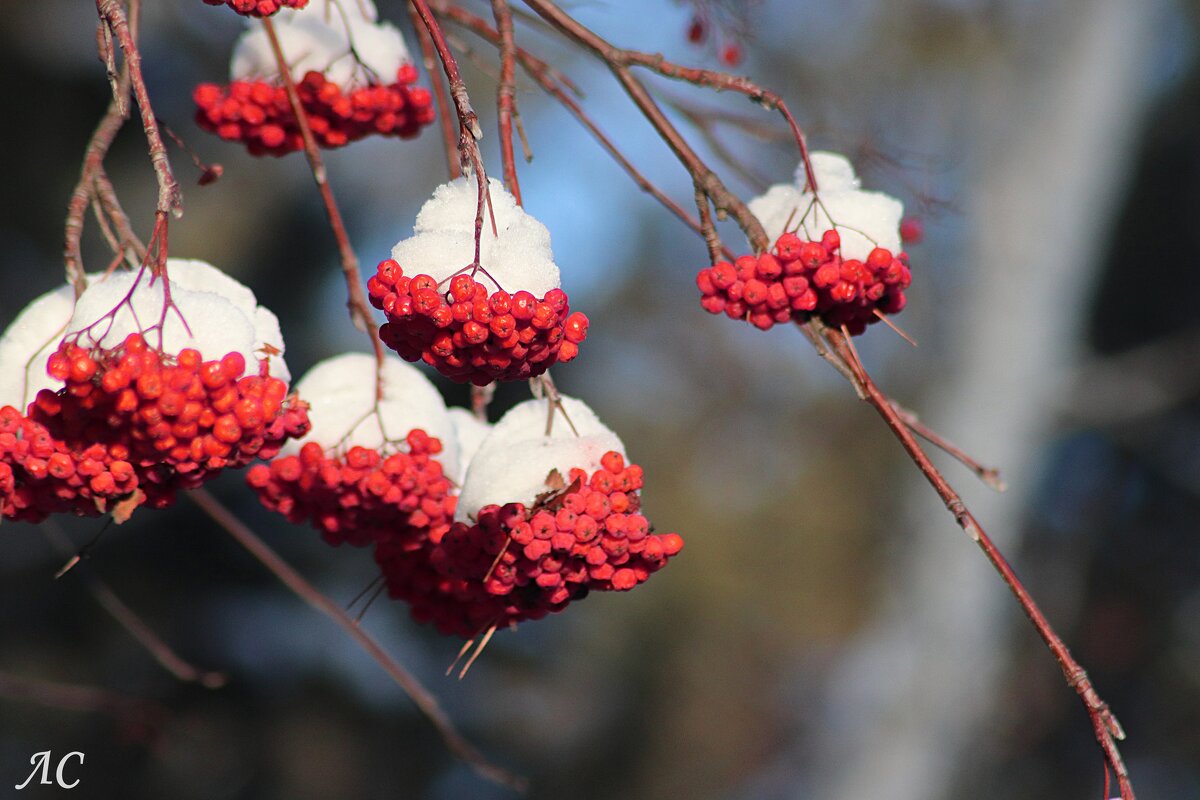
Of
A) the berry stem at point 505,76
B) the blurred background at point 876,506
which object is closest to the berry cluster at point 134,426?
the berry stem at point 505,76

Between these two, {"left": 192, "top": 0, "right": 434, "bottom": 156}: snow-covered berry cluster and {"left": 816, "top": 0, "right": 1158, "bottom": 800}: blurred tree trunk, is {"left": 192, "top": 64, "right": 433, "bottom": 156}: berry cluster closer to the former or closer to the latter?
{"left": 192, "top": 0, "right": 434, "bottom": 156}: snow-covered berry cluster

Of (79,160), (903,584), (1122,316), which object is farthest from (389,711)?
(1122,316)

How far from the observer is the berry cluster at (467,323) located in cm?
108

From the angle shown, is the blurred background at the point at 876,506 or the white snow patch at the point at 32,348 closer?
the white snow patch at the point at 32,348

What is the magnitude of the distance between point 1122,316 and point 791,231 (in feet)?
25.6

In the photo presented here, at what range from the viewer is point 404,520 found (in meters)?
1.55

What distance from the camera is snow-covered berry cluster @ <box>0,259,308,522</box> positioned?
111 cm

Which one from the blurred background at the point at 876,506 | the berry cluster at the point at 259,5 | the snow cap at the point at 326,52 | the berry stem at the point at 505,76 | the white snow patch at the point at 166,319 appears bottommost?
the white snow patch at the point at 166,319

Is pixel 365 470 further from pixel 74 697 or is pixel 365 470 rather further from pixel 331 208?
pixel 74 697

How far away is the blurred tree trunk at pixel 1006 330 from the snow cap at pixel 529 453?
16.8 feet

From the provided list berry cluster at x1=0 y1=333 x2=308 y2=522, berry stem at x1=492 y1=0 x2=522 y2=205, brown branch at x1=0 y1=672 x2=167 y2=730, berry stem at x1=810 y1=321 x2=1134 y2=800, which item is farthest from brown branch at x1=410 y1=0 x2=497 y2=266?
brown branch at x1=0 y1=672 x2=167 y2=730

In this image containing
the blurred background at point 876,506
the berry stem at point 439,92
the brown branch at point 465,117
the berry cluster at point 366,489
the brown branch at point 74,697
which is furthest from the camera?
the blurred background at point 876,506

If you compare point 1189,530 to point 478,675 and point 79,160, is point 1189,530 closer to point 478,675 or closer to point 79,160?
point 478,675

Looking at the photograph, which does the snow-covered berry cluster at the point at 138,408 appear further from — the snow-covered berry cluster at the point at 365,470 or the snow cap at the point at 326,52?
the snow cap at the point at 326,52
